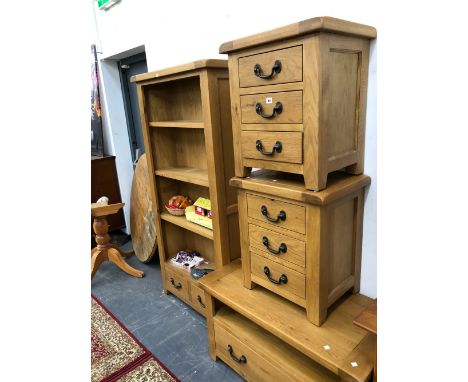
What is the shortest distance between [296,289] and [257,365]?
0.45 m

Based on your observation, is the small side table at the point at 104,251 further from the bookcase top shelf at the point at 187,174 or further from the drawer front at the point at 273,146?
the drawer front at the point at 273,146

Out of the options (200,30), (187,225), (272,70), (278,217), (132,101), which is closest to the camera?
(272,70)

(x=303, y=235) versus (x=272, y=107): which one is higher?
(x=272, y=107)

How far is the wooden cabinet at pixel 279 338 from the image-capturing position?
1075 millimetres

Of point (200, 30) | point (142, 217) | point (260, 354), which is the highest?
point (200, 30)

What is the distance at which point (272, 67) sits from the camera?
1054mm

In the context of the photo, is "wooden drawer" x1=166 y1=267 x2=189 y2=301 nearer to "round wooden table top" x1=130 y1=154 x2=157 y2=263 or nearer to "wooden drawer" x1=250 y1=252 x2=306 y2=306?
"round wooden table top" x1=130 y1=154 x2=157 y2=263

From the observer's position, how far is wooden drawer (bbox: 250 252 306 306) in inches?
47.8

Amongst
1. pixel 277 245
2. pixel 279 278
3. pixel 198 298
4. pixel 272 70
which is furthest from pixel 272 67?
pixel 198 298

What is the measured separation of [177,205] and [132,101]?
1548 millimetres

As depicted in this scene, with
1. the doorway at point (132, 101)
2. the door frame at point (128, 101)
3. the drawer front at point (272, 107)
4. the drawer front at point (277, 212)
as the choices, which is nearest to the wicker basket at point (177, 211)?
the drawer front at point (277, 212)

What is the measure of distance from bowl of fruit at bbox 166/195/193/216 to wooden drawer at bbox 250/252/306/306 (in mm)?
846

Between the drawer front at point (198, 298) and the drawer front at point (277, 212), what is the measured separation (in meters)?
0.88

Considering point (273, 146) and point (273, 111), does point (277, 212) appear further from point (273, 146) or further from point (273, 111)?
point (273, 111)
